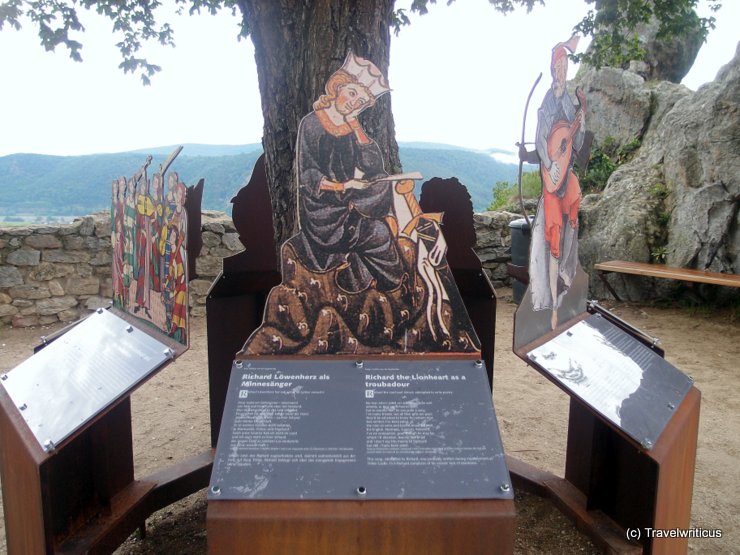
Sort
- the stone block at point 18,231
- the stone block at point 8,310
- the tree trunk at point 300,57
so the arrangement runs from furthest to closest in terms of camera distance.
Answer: the stone block at point 8,310, the stone block at point 18,231, the tree trunk at point 300,57

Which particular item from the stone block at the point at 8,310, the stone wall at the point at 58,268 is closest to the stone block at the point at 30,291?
the stone wall at the point at 58,268

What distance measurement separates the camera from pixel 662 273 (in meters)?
6.78

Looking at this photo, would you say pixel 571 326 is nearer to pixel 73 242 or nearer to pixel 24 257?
pixel 73 242

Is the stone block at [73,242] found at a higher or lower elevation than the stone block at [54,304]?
higher

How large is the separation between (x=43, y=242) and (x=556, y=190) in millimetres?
5882

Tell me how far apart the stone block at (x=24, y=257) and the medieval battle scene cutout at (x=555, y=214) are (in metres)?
5.86

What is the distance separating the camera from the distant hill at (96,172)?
6.75m

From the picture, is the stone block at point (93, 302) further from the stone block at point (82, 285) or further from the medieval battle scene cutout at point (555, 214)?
the medieval battle scene cutout at point (555, 214)

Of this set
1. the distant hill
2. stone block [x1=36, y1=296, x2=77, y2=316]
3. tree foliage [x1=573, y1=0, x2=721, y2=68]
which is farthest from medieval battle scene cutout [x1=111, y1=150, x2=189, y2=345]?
stone block [x1=36, y1=296, x2=77, y2=316]

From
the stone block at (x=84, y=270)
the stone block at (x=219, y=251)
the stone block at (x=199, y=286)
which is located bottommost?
the stone block at (x=199, y=286)

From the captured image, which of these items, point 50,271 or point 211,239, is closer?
point 50,271

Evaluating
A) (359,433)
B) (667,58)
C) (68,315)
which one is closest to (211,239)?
(68,315)

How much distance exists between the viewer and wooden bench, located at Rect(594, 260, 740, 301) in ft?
20.9

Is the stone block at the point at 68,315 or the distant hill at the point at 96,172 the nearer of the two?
the stone block at the point at 68,315
